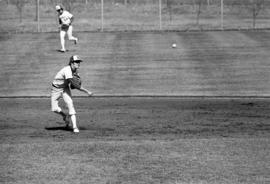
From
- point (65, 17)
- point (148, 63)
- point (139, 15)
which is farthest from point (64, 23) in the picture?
point (139, 15)

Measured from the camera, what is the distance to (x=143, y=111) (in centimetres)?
2320

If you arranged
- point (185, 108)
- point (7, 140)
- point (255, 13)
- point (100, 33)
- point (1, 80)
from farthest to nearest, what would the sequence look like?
point (255, 13) < point (100, 33) < point (1, 80) < point (185, 108) < point (7, 140)

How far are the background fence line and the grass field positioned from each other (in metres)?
2.65

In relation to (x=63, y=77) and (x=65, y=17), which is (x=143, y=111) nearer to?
Answer: (x=63, y=77)

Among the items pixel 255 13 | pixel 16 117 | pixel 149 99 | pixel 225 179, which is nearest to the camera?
pixel 225 179

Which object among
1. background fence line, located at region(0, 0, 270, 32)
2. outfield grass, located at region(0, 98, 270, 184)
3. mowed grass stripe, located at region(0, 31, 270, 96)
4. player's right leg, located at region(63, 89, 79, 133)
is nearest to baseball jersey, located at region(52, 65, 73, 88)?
player's right leg, located at region(63, 89, 79, 133)

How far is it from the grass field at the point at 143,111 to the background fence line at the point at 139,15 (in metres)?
2.65

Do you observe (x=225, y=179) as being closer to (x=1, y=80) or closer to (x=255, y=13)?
(x=1, y=80)

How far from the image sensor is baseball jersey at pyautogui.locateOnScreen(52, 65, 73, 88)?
18781mm

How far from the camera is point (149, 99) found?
86.2 ft

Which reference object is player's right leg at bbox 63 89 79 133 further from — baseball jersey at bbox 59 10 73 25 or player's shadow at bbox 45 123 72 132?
baseball jersey at bbox 59 10 73 25

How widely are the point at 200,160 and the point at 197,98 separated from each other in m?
11.5

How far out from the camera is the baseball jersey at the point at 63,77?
18.8m

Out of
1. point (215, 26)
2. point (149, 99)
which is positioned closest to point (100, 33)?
point (215, 26)
